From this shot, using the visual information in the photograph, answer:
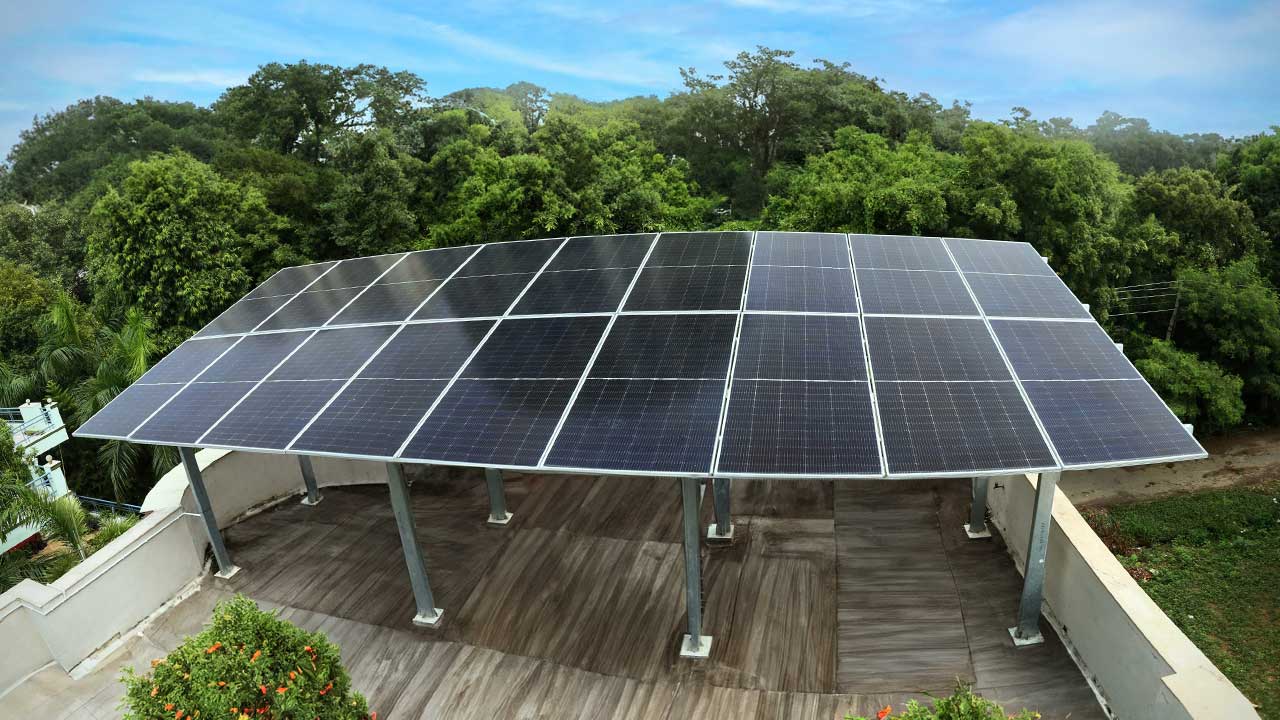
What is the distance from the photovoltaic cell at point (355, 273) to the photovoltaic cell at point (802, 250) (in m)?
7.20

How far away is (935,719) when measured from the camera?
512 cm

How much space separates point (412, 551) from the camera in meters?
9.45

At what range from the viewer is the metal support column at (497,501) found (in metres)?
12.2

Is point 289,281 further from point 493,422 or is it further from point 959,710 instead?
point 959,710

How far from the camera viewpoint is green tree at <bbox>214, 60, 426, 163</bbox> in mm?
42406

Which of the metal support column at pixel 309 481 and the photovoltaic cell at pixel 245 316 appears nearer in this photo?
the photovoltaic cell at pixel 245 316

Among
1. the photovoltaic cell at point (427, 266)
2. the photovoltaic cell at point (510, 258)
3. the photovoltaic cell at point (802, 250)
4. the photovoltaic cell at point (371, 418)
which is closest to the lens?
the photovoltaic cell at point (371, 418)

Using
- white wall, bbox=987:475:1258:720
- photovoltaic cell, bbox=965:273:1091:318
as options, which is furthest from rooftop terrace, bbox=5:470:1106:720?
photovoltaic cell, bbox=965:273:1091:318

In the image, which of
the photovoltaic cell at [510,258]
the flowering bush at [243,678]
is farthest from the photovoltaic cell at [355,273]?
the flowering bush at [243,678]

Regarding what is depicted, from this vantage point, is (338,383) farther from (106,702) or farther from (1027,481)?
(1027,481)

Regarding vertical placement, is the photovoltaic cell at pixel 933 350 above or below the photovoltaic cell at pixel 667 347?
below

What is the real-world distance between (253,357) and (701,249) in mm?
7396

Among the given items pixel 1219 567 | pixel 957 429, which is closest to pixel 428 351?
pixel 957 429

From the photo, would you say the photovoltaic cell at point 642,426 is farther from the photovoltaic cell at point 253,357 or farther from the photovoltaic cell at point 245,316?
the photovoltaic cell at point 245,316
